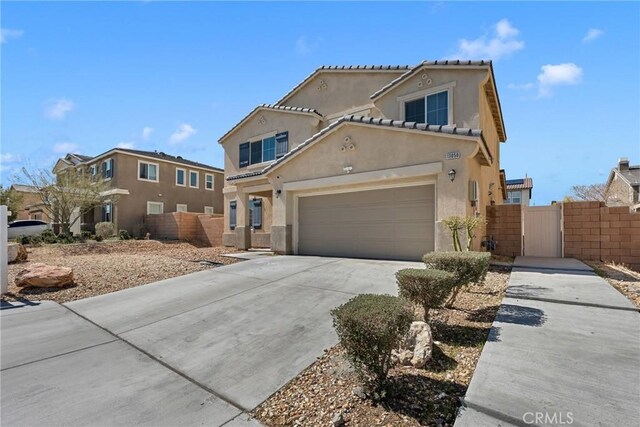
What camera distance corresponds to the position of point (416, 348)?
12.4ft

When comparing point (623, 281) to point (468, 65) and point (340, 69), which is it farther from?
point (340, 69)

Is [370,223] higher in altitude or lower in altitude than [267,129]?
lower

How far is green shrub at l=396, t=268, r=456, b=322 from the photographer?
414 cm

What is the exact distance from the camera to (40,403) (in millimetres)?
3361

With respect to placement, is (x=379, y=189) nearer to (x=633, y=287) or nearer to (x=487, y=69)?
(x=487, y=69)

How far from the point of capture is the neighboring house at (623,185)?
2830 cm

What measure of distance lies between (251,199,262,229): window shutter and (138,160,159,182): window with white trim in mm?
12719

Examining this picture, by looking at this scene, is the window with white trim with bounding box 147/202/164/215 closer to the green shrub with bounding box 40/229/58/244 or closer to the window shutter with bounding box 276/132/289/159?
the green shrub with bounding box 40/229/58/244

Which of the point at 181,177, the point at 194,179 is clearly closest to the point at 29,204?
the point at 181,177

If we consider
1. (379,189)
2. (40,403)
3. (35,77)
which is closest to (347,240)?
(379,189)

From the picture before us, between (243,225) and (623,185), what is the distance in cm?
3668

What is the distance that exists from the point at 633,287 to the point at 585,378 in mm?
5806

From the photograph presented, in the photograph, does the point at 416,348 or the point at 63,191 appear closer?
the point at 416,348

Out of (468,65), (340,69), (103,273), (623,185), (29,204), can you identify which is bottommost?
(103,273)
